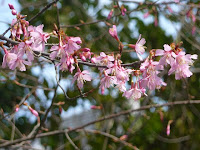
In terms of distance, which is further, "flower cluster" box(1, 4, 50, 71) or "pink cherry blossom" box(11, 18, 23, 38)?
"pink cherry blossom" box(11, 18, 23, 38)

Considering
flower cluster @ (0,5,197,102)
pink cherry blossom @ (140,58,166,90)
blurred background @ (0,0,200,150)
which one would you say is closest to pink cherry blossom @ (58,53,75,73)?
flower cluster @ (0,5,197,102)

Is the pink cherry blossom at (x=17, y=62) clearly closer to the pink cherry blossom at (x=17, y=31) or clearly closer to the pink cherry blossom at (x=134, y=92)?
the pink cherry blossom at (x=17, y=31)

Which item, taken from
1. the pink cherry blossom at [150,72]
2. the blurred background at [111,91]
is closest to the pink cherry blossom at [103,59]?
the pink cherry blossom at [150,72]

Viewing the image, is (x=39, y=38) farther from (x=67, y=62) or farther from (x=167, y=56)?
(x=167, y=56)

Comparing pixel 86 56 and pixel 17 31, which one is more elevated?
pixel 17 31

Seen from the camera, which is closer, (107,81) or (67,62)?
(67,62)

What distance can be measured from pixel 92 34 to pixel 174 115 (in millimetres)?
2011

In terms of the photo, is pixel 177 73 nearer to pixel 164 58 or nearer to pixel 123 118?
pixel 164 58

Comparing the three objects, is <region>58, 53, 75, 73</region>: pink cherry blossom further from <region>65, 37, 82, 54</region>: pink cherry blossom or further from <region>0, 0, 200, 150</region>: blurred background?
<region>0, 0, 200, 150</region>: blurred background

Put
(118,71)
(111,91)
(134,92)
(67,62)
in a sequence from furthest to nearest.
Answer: (111,91) < (134,92) < (118,71) < (67,62)

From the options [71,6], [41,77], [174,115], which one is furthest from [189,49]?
[41,77]

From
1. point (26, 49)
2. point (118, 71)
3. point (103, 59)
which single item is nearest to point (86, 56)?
point (103, 59)

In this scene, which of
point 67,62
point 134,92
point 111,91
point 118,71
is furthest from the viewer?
point 111,91

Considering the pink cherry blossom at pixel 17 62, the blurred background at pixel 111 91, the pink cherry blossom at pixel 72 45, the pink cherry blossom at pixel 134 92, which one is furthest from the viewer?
the blurred background at pixel 111 91
